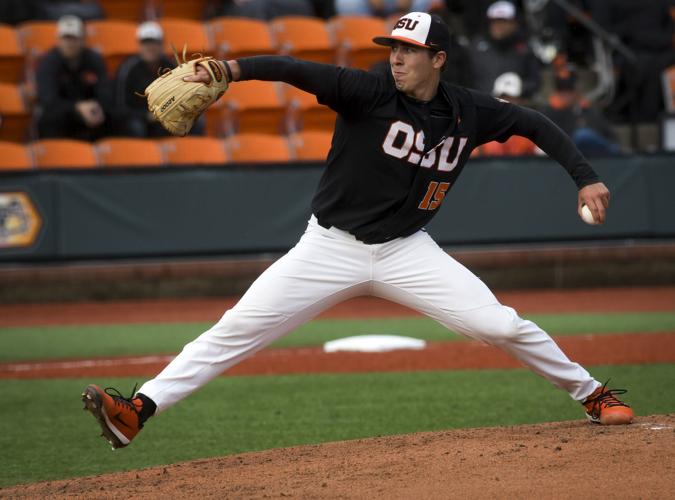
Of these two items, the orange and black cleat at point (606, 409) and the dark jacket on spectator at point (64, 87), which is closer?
the orange and black cleat at point (606, 409)

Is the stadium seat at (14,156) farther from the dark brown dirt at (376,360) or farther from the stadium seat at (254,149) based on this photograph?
the dark brown dirt at (376,360)

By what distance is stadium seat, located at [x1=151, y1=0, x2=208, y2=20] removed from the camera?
16125mm

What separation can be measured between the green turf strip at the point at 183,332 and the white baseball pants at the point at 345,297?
15.8ft

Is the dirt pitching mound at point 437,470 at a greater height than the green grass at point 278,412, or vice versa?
the dirt pitching mound at point 437,470

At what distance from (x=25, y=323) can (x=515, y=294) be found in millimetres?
5588

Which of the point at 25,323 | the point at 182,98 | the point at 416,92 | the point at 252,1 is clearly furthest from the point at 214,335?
the point at 252,1

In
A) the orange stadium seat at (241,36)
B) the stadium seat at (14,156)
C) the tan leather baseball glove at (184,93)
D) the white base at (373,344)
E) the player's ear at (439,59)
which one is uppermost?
the orange stadium seat at (241,36)

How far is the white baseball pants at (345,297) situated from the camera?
527 centimetres

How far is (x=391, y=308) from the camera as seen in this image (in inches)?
509

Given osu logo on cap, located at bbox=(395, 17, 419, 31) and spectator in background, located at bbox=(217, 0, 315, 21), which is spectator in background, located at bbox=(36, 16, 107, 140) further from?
osu logo on cap, located at bbox=(395, 17, 419, 31)

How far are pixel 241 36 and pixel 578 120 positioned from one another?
4550 mm

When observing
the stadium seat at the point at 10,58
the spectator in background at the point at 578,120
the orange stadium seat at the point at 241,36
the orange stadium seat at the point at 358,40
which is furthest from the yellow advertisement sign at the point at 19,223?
the spectator in background at the point at 578,120

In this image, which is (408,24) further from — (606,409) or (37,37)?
(37,37)

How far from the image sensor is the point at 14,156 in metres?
13.0
